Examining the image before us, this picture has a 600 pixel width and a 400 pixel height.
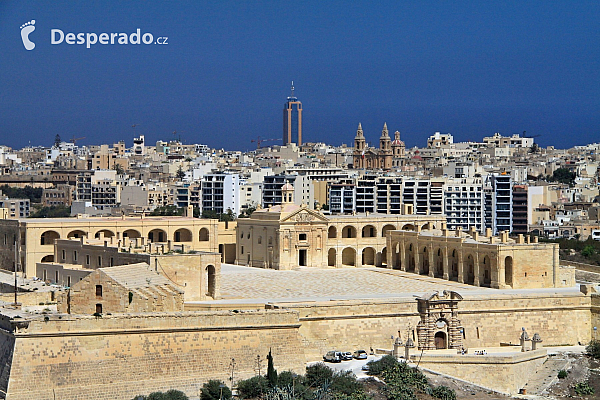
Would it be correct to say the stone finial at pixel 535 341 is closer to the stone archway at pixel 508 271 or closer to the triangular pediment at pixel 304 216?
the stone archway at pixel 508 271

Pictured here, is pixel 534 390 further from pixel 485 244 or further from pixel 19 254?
pixel 19 254

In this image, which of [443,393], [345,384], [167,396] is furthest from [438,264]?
[167,396]

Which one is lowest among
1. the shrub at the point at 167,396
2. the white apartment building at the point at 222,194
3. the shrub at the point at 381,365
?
the shrub at the point at 167,396

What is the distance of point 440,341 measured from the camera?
46062 mm

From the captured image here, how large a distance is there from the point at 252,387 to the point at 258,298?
8943 mm

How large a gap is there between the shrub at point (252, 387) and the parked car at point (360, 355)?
5.35 meters

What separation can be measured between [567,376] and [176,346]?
1493 cm

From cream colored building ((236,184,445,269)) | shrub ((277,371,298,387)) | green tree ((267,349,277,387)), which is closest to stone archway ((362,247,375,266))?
cream colored building ((236,184,445,269))

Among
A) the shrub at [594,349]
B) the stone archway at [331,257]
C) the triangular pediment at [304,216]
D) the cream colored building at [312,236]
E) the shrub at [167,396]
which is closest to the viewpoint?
the shrub at [167,396]

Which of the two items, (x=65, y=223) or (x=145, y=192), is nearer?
(x=65, y=223)

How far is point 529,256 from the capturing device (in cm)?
5412

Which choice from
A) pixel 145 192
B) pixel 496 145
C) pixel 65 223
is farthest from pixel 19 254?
pixel 496 145

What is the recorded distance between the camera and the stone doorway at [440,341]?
45969 mm

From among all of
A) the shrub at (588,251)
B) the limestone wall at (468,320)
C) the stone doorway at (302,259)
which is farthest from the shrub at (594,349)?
the shrub at (588,251)
